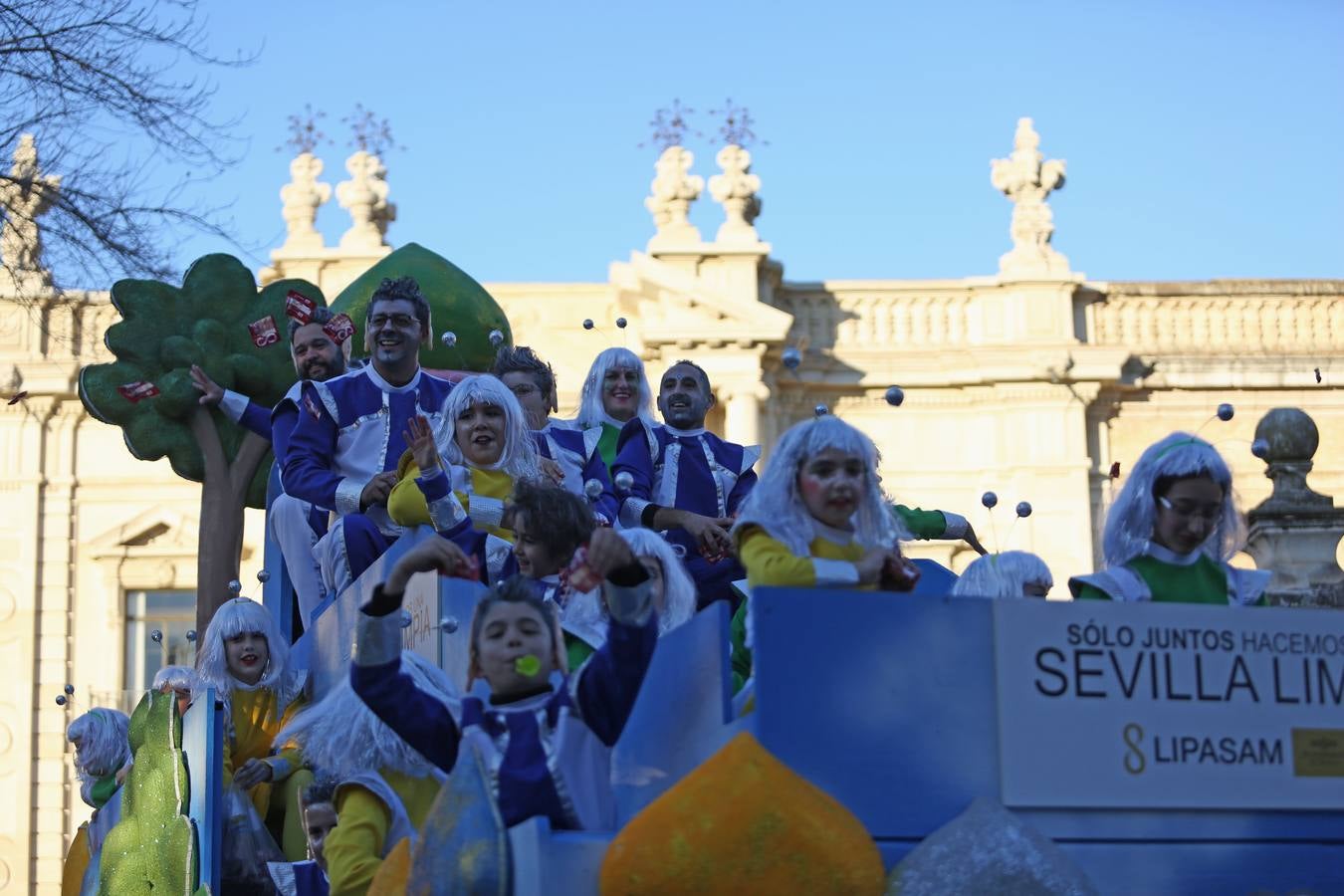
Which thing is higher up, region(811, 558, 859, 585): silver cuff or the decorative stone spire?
the decorative stone spire

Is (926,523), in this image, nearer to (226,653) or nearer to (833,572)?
(226,653)

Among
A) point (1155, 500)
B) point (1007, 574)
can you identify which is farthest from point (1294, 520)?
point (1155, 500)

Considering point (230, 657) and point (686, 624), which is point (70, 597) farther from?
point (686, 624)

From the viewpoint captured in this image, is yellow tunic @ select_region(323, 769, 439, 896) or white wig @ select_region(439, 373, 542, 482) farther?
white wig @ select_region(439, 373, 542, 482)

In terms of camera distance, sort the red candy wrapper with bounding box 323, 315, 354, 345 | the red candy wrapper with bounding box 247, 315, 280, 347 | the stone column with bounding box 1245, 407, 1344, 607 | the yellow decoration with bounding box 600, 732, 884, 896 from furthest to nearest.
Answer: the stone column with bounding box 1245, 407, 1344, 607 < the red candy wrapper with bounding box 247, 315, 280, 347 < the red candy wrapper with bounding box 323, 315, 354, 345 < the yellow decoration with bounding box 600, 732, 884, 896

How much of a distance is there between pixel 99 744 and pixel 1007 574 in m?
4.36

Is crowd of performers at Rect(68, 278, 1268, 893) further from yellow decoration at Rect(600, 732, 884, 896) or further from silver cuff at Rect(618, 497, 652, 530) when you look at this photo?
yellow decoration at Rect(600, 732, 884, 896)

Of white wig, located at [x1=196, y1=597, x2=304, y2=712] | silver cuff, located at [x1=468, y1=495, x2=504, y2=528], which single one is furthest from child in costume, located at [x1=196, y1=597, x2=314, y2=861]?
silver cuff, located at [x1=468, y1=495, x2=504, y2=528]

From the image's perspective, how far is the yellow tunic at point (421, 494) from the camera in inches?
223

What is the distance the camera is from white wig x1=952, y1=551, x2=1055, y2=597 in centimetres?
541

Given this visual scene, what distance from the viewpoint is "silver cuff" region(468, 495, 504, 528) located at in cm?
576

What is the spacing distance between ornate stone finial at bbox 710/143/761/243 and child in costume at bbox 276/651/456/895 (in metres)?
18.7

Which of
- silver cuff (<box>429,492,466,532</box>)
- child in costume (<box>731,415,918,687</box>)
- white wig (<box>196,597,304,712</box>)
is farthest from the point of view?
white wig (<box>196,597,304,712</box>)

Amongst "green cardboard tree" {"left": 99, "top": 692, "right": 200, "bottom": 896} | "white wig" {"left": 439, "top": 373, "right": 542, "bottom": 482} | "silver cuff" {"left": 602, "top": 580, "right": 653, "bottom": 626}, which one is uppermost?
"white wig" {"left": 439, "top": 373, "right": 542, "bottom": 482}
